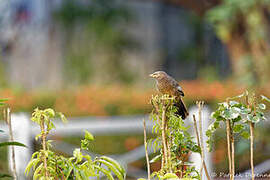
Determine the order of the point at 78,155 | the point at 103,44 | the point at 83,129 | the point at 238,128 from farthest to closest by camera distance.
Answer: the point at 103,44 < the point at 83,129 < the point at 238,128 < the point at 78,155

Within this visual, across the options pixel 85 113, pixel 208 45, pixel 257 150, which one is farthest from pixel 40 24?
pixel 257 150

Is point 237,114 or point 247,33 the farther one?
point 247,33

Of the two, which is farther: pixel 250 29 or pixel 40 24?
pixel 40 24

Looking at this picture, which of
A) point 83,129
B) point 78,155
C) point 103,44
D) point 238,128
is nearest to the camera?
point 78,155

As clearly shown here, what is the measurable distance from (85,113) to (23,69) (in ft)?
15.2

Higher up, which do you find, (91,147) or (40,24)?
(40,24)

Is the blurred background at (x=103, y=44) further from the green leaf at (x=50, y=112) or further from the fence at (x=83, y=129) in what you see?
the green leaf at (x=50, y=112)

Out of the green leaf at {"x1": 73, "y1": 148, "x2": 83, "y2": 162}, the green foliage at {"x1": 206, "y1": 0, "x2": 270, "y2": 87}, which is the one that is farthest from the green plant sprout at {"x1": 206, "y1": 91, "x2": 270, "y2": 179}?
the green foliage at {"x1": 206, "y1": 0, "x2": 270, "y2": 87}

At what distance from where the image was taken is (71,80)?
952 cm

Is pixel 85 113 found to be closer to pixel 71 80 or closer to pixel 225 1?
pixel 225 1

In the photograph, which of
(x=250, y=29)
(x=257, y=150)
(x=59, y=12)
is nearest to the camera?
(x=257, y=150)

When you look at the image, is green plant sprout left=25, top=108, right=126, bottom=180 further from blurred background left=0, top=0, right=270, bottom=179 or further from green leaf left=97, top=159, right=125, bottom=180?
blurred background left=0, top=0, right=270, bottom=179

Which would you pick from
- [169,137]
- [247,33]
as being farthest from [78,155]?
[247,33]

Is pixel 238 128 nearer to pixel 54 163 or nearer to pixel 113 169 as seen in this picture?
pixel 113 169
